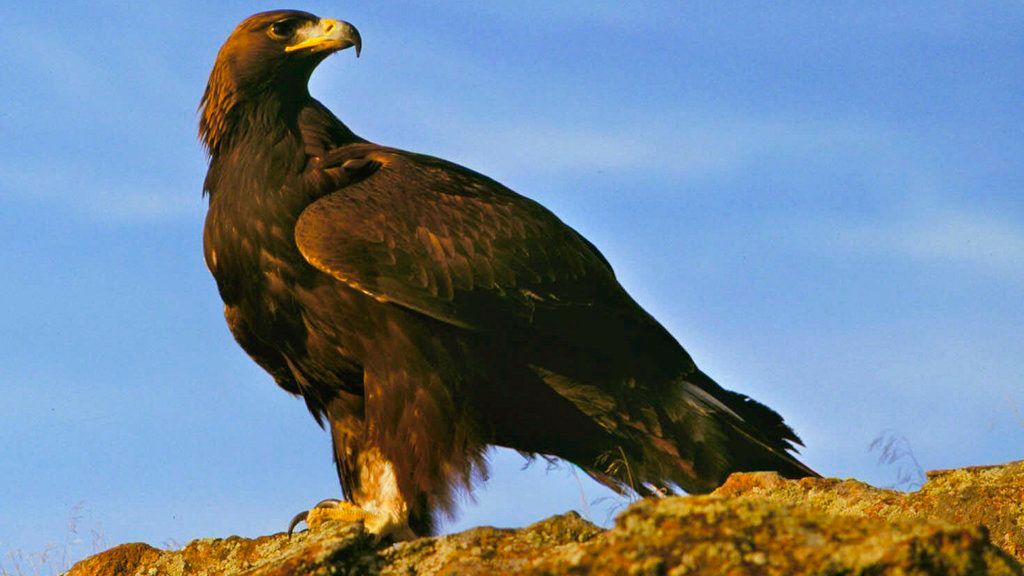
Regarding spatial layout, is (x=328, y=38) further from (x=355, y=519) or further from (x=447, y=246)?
(x=355, y=519)

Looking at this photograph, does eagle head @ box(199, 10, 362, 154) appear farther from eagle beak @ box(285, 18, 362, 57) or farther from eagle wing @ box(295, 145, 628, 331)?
eagle wing @ box(295, 145, 628, 331)

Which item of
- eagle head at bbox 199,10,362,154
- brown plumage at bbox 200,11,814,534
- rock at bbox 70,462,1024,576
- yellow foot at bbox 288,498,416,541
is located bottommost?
rock at bbox 70,462,1024,576

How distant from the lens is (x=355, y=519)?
647cm

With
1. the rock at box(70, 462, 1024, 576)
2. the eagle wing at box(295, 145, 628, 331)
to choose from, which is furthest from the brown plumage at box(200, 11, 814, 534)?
the rock at box(70, 462, 1024, 576)

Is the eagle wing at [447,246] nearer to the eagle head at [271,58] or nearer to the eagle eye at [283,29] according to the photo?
the eagle head at [271,58]

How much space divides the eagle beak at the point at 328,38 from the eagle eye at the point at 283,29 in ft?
0.20

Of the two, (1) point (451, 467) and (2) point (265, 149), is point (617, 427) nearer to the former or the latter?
(1) point (451, 467)

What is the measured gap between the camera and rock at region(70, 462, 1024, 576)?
308cm

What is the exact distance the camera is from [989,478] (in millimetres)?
5867

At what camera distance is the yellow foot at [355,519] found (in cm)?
648

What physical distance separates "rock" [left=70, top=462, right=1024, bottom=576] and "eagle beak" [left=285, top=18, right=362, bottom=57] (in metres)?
3.16

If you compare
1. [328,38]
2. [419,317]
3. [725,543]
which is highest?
[328,38]

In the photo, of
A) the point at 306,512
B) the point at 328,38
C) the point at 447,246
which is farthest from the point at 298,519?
the point at 328,38

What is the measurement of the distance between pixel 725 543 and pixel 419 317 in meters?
3.87
